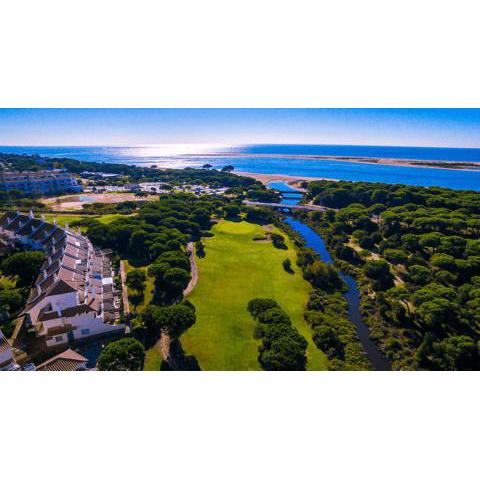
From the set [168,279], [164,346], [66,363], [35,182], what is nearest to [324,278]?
[168,279]

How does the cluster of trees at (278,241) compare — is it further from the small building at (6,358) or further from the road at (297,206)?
the small building at (6,358)

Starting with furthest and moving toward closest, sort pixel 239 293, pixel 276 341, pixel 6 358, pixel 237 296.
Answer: pixel 239 293, pixel 237 296, pixel 276 341, pixel 6 358

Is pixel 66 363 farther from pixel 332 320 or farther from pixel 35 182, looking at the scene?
pixel 35 182

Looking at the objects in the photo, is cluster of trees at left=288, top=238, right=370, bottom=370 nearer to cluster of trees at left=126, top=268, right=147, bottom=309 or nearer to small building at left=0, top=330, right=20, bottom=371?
cluster of trees at left=126, top=268, right=147, bottom=309

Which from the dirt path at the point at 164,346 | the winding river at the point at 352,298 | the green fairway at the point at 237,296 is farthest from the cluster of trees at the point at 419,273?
the dirt path at the point at 164,346

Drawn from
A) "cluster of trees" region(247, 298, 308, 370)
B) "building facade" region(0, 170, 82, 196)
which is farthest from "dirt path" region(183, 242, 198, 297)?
"building facade" region(0, 170, 82, 196)

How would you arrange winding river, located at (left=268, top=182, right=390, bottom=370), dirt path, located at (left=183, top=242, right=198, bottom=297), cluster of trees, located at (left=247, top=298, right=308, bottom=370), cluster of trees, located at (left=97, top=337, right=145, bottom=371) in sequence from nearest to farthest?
1. cluster of trees, located at (left=97, top=337, right=145, bottom=371)
2. cluster of trees, located at (left=247, top=298, right=308, bottom=370)
3. winding river, located at (left=268, top=182, right=390, bottom=370)
4. dirt path, located at (left=183, top=242, right=198, bottom=297)
